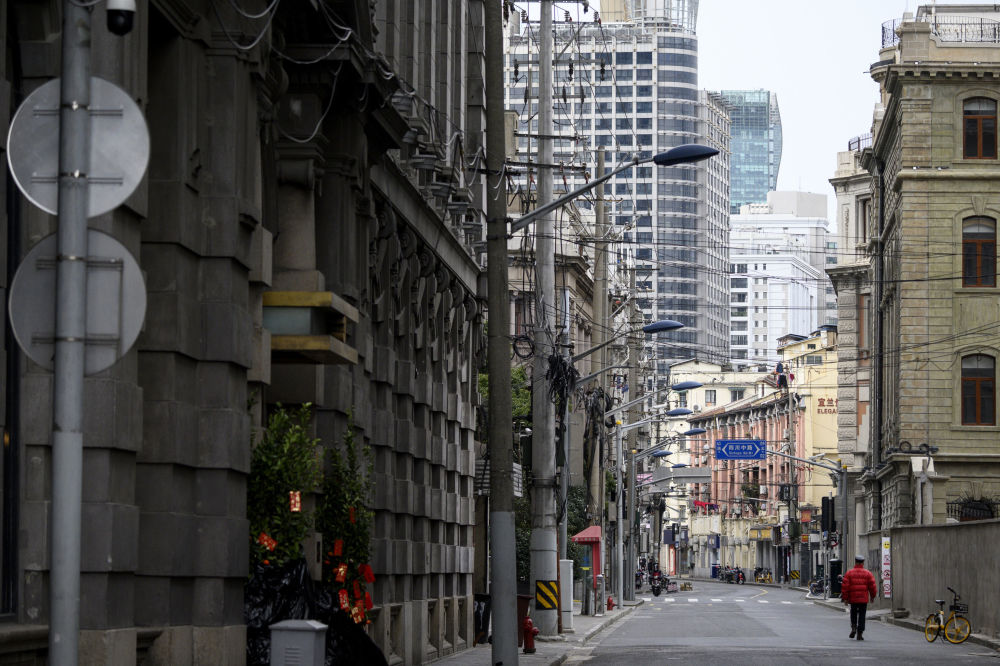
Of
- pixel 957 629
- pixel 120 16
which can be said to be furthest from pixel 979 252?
pixel 120 16

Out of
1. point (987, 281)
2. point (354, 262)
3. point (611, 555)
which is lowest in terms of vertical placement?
point (611, 555)

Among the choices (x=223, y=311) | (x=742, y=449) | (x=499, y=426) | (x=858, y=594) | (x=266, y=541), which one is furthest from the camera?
(x=742, y=449)

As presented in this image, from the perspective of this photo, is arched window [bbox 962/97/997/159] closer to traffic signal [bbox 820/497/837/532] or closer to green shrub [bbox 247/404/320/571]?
traffic signal [bbox 820/497/837/532]

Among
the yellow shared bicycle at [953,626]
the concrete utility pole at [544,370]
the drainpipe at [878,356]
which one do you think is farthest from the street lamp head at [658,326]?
the drainpipe at [878,356]

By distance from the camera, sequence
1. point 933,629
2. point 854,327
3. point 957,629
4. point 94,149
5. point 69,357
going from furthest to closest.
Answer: point 854,327, point 933,629, point 957,629, point 94,149, point 69,357

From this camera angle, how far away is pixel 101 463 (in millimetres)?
12008

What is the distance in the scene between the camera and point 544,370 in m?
32.1

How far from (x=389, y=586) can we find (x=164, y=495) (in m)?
10.5

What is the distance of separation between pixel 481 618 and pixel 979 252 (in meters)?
32.4

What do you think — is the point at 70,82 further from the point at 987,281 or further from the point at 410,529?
the point at 987,281

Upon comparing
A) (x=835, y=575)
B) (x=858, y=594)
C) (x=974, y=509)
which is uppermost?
(x=974, y=509)

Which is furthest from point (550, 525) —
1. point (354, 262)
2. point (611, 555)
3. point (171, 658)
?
point (611, 555)

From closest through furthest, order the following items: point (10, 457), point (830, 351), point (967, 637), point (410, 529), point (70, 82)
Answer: point (70, 82), point (10, 457), point (410, 529), point (967, 637), point (830, 351)

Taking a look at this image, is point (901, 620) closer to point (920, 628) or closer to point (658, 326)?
point (920, 628)
